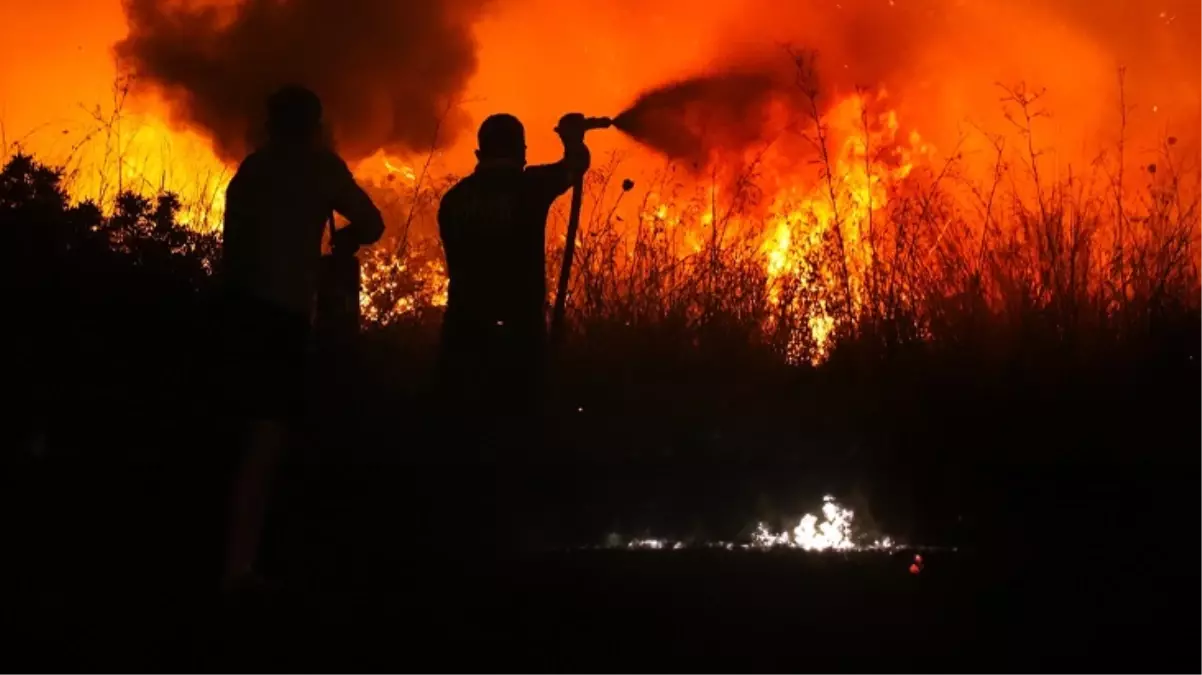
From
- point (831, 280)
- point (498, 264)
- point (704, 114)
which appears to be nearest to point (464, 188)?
point (498, 264)

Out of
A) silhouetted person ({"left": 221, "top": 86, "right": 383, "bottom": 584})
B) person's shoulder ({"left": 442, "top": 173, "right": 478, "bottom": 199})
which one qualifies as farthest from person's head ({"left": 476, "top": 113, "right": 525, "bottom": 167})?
silhouetted person ({"left": 221, "top": 86, "right": 383, "bottom": 584})

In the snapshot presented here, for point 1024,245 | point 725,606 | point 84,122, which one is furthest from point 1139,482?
point 84,122

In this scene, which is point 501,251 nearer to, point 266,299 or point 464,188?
point 464,188

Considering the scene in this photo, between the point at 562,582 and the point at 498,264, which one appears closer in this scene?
the point at 562,582

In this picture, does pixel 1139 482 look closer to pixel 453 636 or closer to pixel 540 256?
pixel 540 256

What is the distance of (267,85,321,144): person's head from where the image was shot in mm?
5656

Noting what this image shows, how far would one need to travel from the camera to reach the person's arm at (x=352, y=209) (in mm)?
5625

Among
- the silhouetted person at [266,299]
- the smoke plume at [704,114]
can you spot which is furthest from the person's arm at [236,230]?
the smoke plume at [704,114]

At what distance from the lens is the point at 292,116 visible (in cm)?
566

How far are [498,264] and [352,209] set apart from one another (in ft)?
4.58

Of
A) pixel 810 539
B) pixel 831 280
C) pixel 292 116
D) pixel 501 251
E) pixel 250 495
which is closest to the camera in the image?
pixel 250 495

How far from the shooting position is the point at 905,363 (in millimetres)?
8961

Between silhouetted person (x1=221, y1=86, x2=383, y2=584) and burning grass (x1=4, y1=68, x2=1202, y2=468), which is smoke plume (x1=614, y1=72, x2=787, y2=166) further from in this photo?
silhouetted person (x1=221, y1=86, x2=383, y2=584)

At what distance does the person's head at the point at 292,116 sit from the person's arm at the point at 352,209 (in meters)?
0.16
